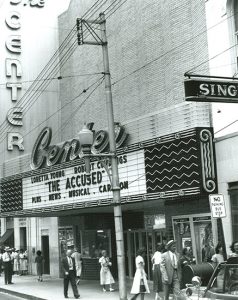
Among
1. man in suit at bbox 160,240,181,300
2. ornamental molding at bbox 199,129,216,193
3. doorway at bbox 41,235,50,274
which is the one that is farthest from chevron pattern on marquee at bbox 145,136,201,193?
doorway at bbox 41,235,50,274

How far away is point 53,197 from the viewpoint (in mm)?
22109

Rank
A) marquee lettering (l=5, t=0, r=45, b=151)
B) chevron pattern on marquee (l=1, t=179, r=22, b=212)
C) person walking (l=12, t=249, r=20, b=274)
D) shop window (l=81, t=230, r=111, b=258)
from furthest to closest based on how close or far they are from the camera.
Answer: marquee lettering (l=5, t=0, r=45, b=151) < person walking (l=12, t=249, r=20, b=274) < shop window (l=81, t=230, r=111, b=258) < chevron pattern on marquee (l=1, t=179, r=22, b=212)

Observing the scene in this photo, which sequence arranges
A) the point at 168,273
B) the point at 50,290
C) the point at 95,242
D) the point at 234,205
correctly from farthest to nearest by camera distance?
1. the point at 95,242
2. the point at 50,290
3. the point at 234,205
4. the point at 168,273

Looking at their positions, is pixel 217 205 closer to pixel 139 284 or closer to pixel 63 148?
pixel 139 284

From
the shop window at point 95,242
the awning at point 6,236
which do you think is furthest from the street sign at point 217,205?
the awning at point 6,236

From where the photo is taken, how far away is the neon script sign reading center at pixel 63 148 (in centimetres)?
1886

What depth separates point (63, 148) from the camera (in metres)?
21.4

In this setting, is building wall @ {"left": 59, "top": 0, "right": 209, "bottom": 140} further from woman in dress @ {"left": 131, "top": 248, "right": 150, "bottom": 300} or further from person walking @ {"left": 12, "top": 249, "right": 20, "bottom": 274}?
person walking @ {"left": 12, "top": 249, "right": 20, "bottom": 274}

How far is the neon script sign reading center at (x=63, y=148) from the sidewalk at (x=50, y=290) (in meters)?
4.94

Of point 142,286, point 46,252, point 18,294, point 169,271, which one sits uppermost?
point 46,252

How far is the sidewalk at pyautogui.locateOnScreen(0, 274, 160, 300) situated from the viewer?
736 inches

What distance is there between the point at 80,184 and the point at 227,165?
6.37 metres

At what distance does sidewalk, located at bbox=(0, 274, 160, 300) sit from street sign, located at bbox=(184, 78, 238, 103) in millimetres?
7653

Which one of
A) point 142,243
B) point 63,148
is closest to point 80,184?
→ point 63,148
